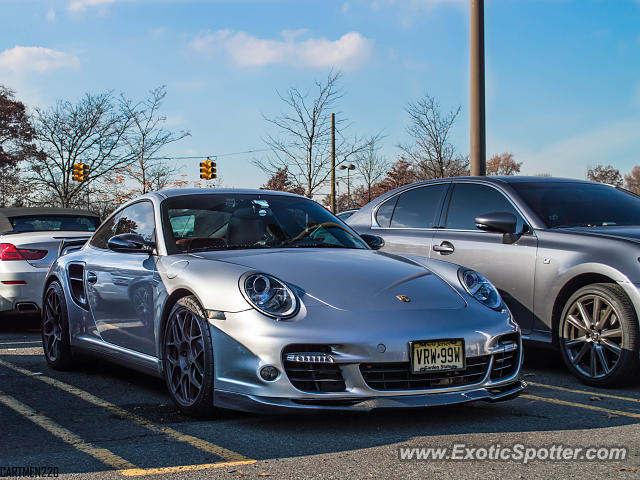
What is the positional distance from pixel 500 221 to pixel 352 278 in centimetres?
211

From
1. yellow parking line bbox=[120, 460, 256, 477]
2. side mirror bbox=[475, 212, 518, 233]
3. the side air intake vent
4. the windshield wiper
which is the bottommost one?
yellow parking line bbox=[120, 460, 256, 477]

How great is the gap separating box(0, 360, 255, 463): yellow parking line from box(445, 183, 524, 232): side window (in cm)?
343

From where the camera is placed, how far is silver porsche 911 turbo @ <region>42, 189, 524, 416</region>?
12.7 ft

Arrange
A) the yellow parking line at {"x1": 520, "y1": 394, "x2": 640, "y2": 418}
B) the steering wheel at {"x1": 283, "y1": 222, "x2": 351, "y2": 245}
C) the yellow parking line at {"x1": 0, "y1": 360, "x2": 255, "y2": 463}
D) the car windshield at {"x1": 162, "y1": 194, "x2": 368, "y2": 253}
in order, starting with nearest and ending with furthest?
the yellow parking line at {"x1": 0, "y1": 360, "x2": 255, "y2": 463} < the yellow parking line at {"x1": 520, "y1": 394, "x2": 640, "y2": 418} < the car windshield at {"x1": 162, "y1": 194, "x2": 368, "y2": 253} < the steering wheel at {"x1": 283, "y1": 222, "x2": 351, "y2": 245}

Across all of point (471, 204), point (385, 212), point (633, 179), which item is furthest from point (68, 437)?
point (633, 179)

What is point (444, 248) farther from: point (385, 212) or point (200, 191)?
point (200, 191)

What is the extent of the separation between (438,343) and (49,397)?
2650 mm

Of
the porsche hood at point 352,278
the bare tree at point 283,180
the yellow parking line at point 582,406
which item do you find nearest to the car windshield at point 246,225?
the porsche hood at point 352,278

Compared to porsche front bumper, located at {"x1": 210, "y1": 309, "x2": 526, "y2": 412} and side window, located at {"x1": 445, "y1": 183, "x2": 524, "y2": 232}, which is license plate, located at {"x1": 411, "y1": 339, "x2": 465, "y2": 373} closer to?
porsche front bumper, located at {"x1": 210, "y1": 309, "x2": 526, "y2": 412}

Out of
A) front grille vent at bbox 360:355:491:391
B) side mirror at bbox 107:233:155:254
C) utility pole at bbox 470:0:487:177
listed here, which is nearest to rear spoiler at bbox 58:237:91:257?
side mirror at bbox 107:233:155:254

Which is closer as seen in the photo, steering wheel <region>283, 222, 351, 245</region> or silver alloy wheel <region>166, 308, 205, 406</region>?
silver alloy wheel <region>166, 308, 205, 406</region>

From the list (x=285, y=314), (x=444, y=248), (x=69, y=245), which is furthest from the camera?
(x=69, y=245)

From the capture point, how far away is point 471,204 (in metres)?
6.79

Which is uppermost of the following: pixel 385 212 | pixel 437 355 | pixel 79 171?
pixel 79 171
